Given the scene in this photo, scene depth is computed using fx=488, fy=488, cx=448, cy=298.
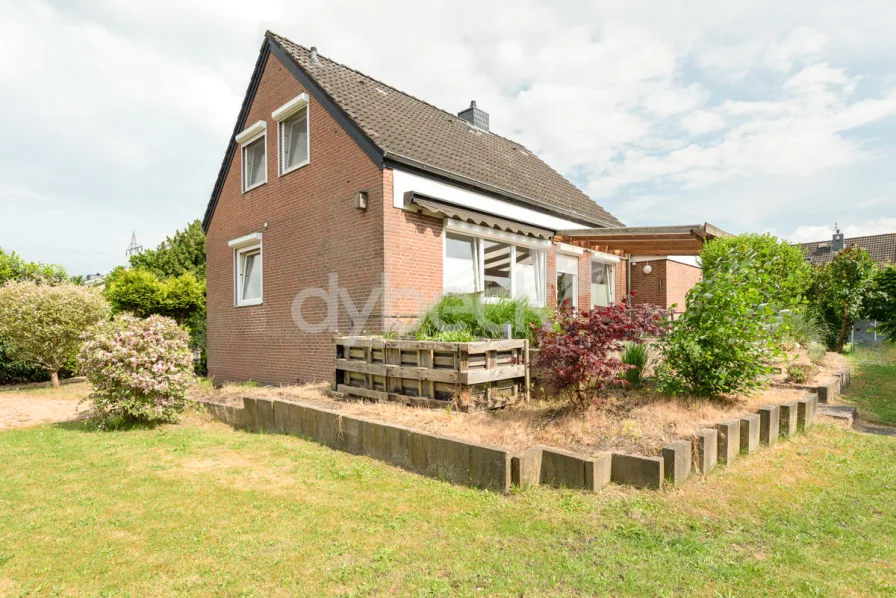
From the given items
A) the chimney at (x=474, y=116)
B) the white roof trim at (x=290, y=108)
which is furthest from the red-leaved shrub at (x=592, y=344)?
the chimney at (x=474, y=116)

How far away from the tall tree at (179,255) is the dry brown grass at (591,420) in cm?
2465

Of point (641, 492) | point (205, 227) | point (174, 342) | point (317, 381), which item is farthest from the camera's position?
point (205, 227)

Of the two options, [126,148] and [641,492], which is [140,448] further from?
[126,148]

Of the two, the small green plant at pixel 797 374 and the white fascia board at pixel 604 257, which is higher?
the white fascia board at pixel 604 257

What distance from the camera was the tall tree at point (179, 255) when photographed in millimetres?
27516

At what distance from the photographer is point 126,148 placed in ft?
35.9

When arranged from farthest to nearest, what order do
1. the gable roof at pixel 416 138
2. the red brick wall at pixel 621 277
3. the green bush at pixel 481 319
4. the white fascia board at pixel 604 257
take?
the red brick wall at pixel 621 277 → the white fascia board at pixel 604 257 → the gable roof at pixel 416 138 → the green bush at pixel 481 319

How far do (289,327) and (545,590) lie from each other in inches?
388

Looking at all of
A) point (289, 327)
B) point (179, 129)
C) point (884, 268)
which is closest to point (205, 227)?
point (179, 129)

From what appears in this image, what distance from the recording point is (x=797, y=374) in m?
7.82

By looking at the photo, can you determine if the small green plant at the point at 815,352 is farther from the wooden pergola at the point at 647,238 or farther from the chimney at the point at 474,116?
the chimney at the point at 474,116

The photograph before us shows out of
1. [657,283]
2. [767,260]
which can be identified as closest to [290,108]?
[767,260]

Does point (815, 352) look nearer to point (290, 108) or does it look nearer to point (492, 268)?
point (492, 268)

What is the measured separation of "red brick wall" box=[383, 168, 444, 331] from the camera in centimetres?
923
